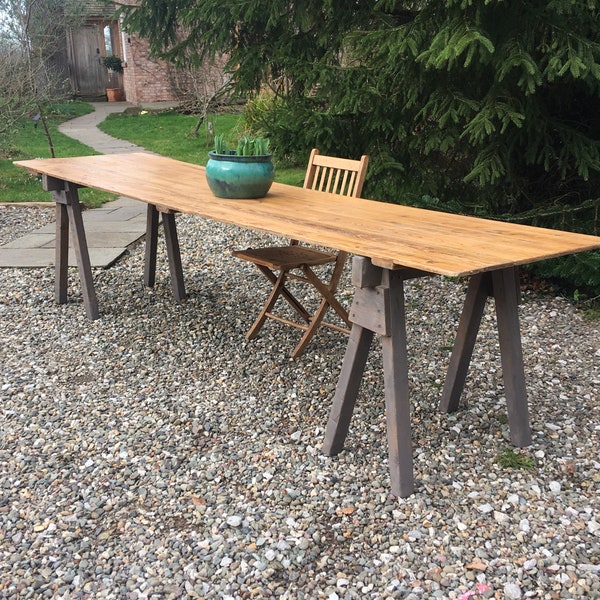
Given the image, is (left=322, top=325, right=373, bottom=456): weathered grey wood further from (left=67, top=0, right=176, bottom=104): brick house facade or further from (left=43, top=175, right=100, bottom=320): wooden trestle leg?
(left=67, top=0, right=176, bottom=104): brick house facade

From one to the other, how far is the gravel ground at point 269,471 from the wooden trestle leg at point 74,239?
0.72 feet

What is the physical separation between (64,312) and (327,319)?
1.79m

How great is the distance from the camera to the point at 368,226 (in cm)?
286

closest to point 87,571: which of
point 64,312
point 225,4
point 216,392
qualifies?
point 216,392

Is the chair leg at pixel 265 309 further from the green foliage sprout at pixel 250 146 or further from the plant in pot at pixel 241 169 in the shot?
the green foliage sprout at pixel 250 146

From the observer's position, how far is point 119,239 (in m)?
6.41

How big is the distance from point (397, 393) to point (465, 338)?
646mm

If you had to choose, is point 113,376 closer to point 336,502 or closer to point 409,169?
point 336,502

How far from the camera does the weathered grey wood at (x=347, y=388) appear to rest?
2.67 metres

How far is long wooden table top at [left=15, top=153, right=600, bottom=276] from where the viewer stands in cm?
230

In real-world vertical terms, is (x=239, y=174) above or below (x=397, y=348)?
above

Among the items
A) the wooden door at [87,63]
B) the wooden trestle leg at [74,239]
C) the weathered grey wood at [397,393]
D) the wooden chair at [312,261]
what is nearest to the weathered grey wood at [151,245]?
the wooden trestle leg at [74,239]

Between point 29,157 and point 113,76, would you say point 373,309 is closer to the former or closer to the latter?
point 29,157

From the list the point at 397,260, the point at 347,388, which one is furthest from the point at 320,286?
the point at 397,260
